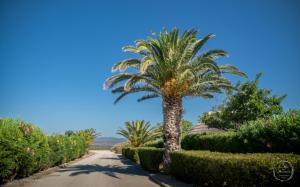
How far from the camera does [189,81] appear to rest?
20391mm

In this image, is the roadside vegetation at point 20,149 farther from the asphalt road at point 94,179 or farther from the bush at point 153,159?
the bush at point 153,159

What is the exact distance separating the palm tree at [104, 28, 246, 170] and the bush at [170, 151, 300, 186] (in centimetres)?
524

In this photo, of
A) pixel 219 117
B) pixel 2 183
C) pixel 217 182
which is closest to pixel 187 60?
pixel 217 182

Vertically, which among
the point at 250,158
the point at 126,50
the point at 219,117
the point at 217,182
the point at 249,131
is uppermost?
the point at 126,50

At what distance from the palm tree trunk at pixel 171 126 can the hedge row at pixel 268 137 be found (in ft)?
8.25

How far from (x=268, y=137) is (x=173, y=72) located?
7740 mm

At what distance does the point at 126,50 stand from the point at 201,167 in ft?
32.0

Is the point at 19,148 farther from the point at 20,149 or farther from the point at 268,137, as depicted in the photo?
the point at 268,137

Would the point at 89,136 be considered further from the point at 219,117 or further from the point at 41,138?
the point at 41,138

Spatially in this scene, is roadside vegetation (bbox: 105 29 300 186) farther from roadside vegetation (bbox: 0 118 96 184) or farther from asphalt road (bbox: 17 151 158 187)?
roadside vegetation (bbox: 0 118 96 184)

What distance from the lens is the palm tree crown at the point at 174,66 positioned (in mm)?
19734

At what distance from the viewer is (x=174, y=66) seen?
778 inches

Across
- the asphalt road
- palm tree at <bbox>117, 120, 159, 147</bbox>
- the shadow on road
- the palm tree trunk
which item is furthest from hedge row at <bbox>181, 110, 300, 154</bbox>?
palm tree at <bbox>117, 120, 159, 147</bbox>

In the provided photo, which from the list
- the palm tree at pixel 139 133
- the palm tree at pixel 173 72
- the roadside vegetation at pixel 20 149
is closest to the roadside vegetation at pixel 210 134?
the palm tree at pixel 173 72
